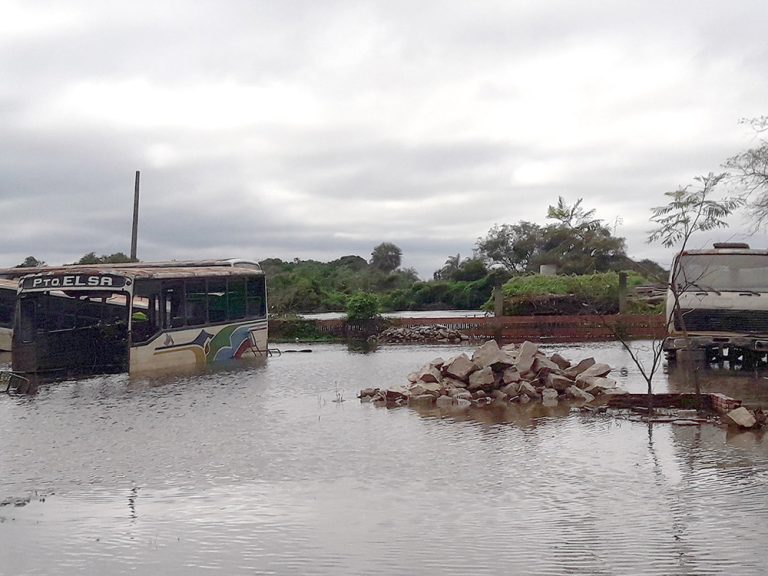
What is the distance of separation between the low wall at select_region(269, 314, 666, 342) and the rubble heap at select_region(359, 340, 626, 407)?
1846cm

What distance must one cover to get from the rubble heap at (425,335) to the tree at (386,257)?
67.9 metres

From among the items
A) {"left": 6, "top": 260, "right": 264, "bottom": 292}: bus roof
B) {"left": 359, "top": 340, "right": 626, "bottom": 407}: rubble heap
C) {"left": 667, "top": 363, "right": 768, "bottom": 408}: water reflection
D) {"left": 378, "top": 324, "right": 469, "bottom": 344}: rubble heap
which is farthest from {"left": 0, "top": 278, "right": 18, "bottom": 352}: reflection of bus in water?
{"left": 667, "top": 363, "right": 768, "bottom": 408}: water reflection

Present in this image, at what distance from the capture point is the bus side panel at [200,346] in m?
22.4

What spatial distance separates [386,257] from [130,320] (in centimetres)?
8478

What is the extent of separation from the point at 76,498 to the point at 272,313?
3336cm

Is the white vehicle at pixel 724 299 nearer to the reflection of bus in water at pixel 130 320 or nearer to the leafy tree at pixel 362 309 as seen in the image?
the reflection of bus in water at pixel 130 320

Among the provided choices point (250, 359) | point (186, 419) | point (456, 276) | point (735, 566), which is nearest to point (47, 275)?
point (250, 359)

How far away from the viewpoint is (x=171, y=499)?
26.8 feet

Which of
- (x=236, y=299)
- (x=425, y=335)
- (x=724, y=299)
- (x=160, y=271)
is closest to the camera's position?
(x=724, y=299)

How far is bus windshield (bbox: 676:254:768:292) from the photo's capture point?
19.2 metres

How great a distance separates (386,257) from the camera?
10606 cm

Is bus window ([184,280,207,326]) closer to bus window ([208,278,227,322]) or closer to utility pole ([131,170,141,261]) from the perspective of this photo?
bus window ([208,278,227,322])

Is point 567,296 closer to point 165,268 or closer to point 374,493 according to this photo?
point 165,268

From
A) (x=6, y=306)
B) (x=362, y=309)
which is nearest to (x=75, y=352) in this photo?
(x=6, y=306)
